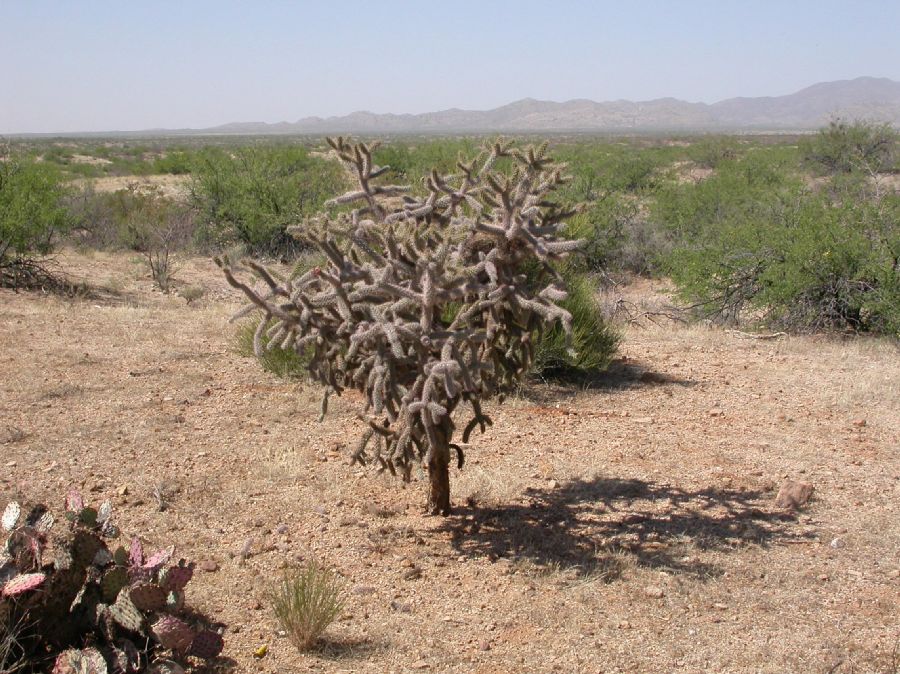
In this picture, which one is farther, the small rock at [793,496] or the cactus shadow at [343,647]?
the small rock at [793,496]

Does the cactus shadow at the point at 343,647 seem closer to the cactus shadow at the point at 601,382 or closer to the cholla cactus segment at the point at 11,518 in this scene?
the cholla cactus segment at the point at 11,518

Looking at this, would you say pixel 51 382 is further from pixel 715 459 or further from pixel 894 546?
pixel 894 546

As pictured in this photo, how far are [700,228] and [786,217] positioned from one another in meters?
5.98

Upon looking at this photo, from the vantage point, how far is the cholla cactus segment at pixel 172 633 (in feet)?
10.4

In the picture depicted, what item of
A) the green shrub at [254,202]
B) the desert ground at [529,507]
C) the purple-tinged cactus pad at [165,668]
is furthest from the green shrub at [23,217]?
the purple-tinged cactus pad at [165,668]

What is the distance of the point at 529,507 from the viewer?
17.4ft

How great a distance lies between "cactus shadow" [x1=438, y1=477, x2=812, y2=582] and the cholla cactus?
51cm

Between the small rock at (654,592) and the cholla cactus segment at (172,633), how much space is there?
221 cm

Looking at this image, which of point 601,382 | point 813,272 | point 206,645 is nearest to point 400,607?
point 206,645

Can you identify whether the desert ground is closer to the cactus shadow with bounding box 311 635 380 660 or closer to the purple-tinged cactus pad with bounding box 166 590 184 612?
the cactus shadow with bounding box 311 635 380 660

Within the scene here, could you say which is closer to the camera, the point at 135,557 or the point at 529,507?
the point at 135,557

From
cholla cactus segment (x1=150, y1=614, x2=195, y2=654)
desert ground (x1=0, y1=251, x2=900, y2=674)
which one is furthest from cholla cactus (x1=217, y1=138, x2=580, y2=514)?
cholla cactus segment (x1=150, y1=614, x2=195, y2=654)

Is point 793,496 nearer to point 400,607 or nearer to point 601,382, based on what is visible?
point 400,607

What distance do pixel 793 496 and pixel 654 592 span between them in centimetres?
161
